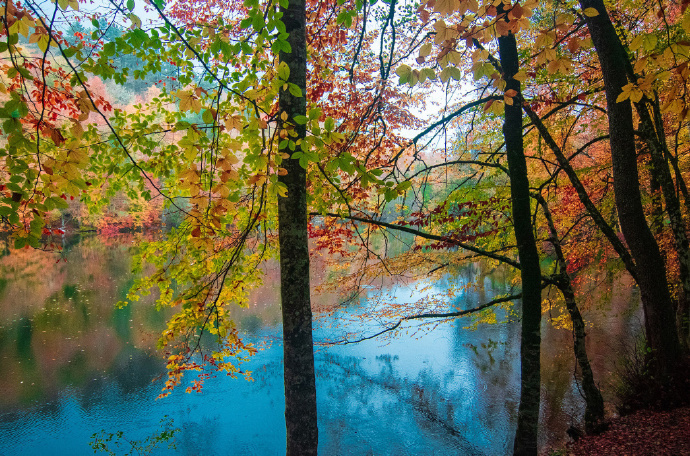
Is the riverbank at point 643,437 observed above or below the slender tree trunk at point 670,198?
below

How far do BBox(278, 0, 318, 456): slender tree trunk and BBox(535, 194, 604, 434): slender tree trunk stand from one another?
4.37 metres

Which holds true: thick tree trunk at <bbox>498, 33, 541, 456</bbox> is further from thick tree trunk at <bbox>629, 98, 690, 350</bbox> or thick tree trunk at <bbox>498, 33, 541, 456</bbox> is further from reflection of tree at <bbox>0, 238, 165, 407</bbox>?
reflection of tree at <bbox>0, 238, 165, 407</bbox>

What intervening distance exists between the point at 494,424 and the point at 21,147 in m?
9.46

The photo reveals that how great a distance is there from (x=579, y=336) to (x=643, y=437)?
1495mm

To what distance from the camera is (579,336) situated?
236 inches

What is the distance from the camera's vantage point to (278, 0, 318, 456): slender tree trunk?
282cm

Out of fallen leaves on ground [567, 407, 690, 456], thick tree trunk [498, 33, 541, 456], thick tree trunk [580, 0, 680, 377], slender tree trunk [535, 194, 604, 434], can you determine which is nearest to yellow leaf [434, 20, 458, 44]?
thick tree trunk [498, 33, 541, 456]

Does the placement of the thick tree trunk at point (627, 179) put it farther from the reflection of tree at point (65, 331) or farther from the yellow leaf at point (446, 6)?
the reflection of tree at point (65, 331)

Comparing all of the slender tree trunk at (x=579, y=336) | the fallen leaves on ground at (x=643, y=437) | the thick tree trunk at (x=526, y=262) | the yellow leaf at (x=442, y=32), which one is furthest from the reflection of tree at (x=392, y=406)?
the yellow leaf at (x=442, y=32)

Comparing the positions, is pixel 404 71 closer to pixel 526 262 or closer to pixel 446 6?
pixel 446 6

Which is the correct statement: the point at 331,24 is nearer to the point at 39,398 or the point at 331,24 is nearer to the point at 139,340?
the point at 39,398

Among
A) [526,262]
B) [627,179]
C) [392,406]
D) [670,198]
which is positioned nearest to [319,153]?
[526,262]

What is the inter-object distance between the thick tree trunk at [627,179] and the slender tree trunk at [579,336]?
3.39 feet

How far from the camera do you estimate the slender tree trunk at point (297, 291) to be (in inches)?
111
